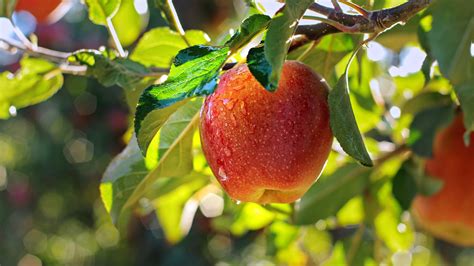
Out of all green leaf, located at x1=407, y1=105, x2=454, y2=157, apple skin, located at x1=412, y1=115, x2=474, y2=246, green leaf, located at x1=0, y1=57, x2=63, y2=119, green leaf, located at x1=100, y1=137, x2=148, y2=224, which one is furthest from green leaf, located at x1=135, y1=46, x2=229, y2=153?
apple skin, located at x1=412, y1=115, x2=474, y2=246

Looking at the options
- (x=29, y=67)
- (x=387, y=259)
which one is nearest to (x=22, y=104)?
(x=29, y=67)

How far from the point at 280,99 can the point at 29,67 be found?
0.46 meters

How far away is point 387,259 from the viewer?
139 cm

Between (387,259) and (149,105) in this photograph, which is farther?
(387,259)

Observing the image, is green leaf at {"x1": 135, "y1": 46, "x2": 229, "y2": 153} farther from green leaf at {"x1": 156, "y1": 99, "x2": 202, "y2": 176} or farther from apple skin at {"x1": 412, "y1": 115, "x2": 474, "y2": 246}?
apple skin at {"x1": 412, "y1": 115, "x2": 474, "y2": 246}

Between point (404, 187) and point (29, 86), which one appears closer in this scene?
point (29, 86)

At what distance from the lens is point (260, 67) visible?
62 cm

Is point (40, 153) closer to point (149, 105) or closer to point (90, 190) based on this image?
point (90, 190)

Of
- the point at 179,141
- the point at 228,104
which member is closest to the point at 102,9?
the point at 179,141

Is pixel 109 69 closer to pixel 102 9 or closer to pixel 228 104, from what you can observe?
pixel 102 9

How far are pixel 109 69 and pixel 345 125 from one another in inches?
12.2

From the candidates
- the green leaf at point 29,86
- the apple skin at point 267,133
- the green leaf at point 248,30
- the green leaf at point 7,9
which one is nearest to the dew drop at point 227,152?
the apple skin at point 267,133

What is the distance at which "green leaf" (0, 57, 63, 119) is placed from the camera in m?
1.04

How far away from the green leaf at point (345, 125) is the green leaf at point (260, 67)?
0.10m
